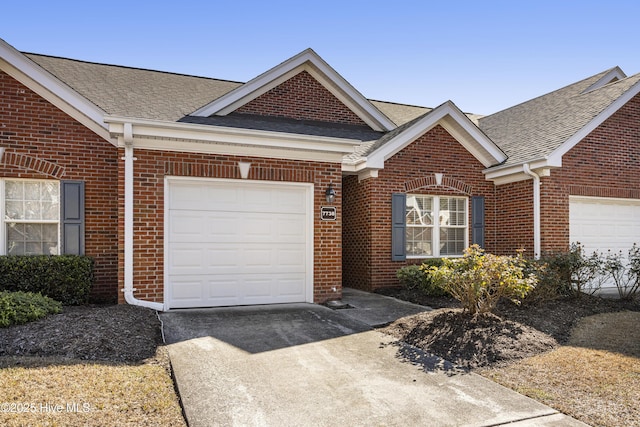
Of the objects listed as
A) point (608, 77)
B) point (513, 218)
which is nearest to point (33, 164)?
point (513, 218)

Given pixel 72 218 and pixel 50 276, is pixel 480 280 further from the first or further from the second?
pixel 72 218

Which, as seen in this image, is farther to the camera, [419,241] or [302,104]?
[302,104]

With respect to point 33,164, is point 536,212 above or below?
below

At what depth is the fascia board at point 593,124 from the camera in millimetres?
10453

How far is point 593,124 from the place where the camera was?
35.9ft

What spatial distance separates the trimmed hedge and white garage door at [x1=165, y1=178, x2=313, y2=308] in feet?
5.04

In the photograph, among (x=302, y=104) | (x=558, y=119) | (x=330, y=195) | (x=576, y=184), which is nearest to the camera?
(x=330, y=195)

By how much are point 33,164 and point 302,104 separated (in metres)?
6.67

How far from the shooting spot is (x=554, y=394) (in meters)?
4.62

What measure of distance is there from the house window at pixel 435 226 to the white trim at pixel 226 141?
2.96 meters

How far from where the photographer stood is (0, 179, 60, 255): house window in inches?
329

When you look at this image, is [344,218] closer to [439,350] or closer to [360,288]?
[360,288]

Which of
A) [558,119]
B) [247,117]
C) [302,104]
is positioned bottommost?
[247,117]

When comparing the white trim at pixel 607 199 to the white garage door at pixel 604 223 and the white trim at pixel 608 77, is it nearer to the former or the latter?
the white garage door at pixel 604 223
